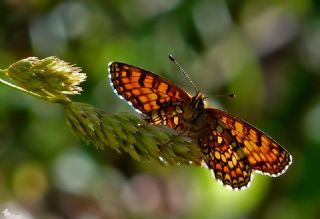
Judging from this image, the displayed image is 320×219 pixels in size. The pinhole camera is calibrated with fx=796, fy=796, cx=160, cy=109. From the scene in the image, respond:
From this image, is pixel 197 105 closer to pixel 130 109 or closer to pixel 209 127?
pixel 209 127

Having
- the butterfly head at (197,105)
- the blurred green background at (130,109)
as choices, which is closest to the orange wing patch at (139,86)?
the butterfly head at (197,105)

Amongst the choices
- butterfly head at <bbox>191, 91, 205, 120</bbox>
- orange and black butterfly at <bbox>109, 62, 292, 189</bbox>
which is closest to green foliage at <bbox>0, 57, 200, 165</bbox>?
orange and black butterfly at <bbox>109, 62, 292, 189</bbox>

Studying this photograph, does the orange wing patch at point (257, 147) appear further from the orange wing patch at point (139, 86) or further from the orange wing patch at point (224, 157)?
the orange wing patch at point (139, 86)

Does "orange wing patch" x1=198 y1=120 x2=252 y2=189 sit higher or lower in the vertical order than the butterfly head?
lower

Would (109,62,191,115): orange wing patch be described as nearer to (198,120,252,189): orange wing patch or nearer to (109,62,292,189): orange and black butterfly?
(109,62,292,189): orange and black butterfly

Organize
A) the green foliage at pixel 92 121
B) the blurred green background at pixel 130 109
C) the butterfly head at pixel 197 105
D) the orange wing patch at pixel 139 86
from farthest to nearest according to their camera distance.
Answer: the blurred green background at pixel 130 109
the butterfly head at pixel 197 105
the orange wing patch at pixel 139 86
the green foliage at pixel 92 121

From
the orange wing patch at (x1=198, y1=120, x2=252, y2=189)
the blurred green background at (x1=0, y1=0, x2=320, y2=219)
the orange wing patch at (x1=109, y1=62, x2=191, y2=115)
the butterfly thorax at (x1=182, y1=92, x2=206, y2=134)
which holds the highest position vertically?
the orange wing patch at (x1=109, y1=62, x2=191, y2=115)

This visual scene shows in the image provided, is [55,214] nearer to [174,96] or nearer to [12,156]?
[12,156]
